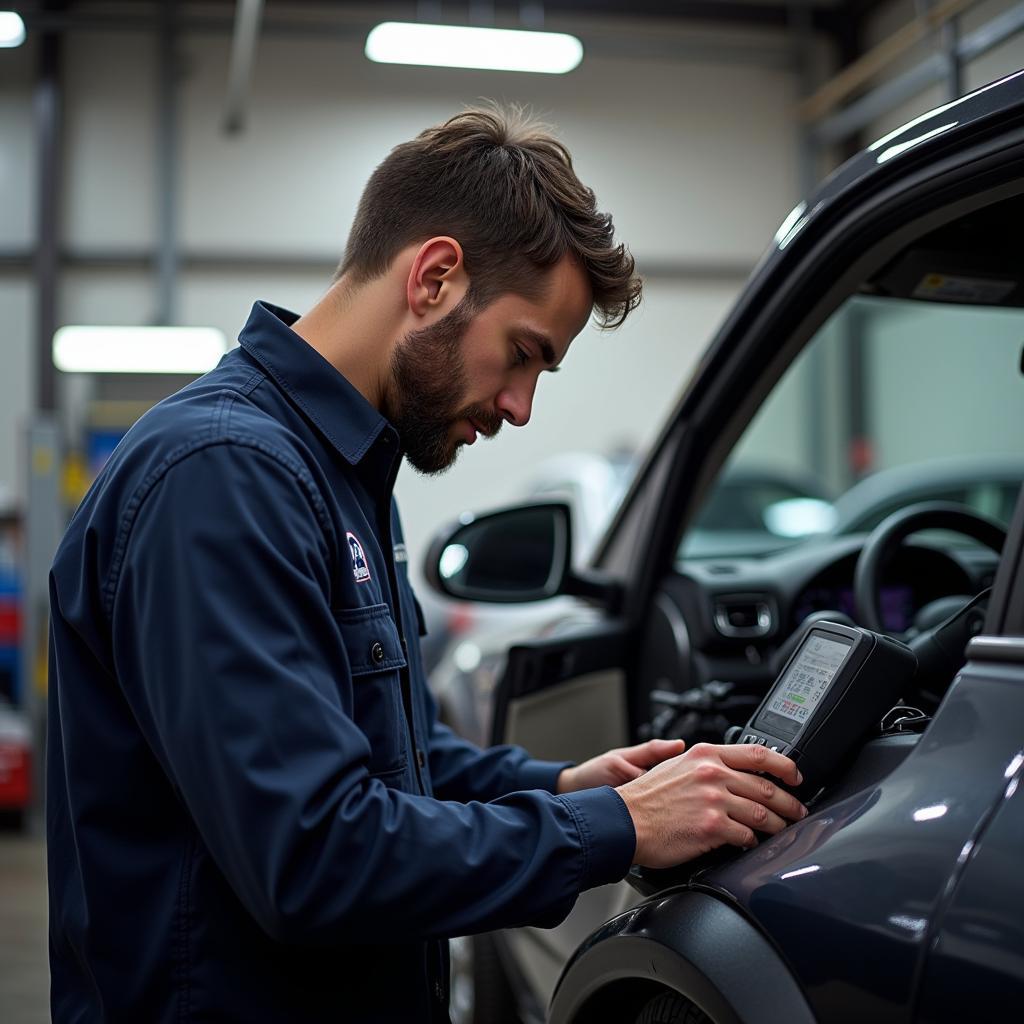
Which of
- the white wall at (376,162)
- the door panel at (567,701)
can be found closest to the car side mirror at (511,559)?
the door panel at (567,701)

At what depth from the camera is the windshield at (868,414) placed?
612 cm

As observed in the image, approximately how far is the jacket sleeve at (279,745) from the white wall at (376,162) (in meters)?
8.58

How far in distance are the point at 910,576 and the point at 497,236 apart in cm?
127

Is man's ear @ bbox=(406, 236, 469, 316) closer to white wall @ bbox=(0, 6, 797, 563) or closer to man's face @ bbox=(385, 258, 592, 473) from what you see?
man's face @ bbox=(385, 258, 592, 473)

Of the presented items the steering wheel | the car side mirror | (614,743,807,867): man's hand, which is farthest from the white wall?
(614,743,807,867): man's hand

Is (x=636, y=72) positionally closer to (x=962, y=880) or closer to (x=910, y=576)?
(x=910, y=576)

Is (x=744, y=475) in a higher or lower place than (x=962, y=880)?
higher

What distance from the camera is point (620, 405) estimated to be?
1096cm

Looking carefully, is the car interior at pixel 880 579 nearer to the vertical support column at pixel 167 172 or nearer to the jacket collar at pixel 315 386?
the jacket collar at pixel 315 386

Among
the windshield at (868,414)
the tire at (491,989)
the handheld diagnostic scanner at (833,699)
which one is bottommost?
the tire at (491,989)

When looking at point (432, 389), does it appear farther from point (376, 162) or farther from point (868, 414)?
point (868, 414)

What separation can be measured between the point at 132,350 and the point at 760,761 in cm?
786

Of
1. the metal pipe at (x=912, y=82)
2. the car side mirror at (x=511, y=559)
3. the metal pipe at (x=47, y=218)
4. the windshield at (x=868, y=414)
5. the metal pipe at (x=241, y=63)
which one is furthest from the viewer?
the metal pipe at (x=47, y=218)

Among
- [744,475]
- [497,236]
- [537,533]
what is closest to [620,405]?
[744,475]
